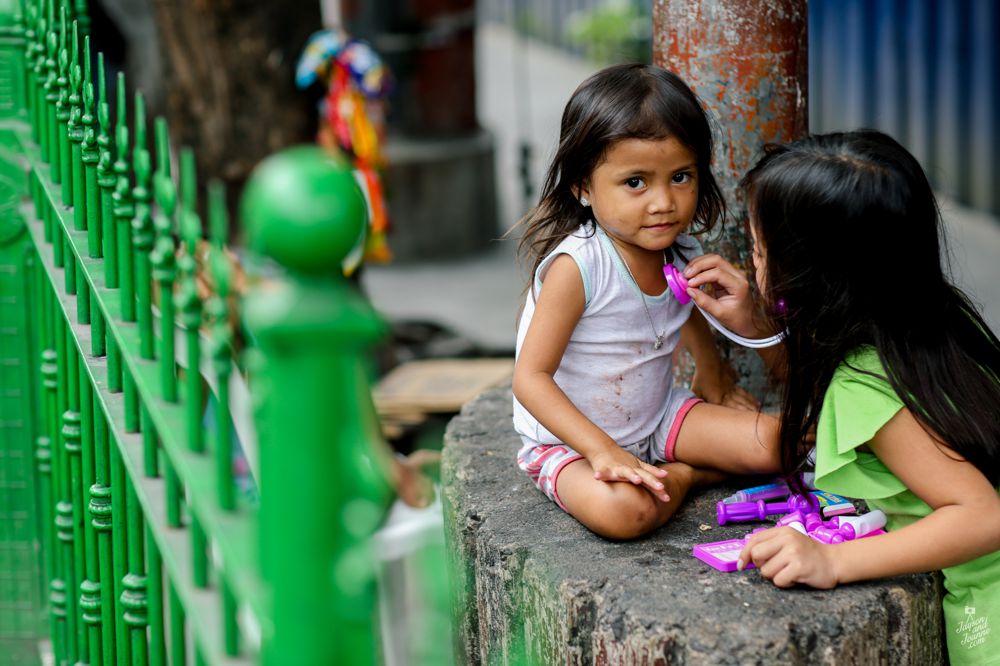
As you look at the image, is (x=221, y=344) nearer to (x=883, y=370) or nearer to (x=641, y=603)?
(x=641, y=603)

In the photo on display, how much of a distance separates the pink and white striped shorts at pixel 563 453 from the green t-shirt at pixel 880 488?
0.42m

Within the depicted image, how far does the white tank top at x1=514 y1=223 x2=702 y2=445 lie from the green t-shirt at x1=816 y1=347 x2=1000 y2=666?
1.40ft

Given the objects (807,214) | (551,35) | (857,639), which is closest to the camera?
(857,639)

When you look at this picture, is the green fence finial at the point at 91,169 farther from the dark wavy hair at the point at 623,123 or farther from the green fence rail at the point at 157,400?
the dark wavy hair at the point at 623,123

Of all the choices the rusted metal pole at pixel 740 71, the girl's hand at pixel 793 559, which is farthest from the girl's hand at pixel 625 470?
the rusted metal pole at pixel 740 71

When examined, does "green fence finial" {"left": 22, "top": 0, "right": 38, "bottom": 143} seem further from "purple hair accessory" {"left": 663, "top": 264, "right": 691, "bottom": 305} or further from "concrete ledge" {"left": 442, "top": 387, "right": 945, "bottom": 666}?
"purple hair accessory" {"left": 663, "top": 264, "right": 691, "bottom": 305}

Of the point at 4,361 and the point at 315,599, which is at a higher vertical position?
the point at 315,599

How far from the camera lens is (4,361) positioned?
115 inches

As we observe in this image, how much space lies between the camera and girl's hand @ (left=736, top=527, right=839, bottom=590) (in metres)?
2.06

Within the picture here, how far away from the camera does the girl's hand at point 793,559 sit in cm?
206

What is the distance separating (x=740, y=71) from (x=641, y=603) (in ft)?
3.81

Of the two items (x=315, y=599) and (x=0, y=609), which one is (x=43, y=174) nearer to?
(x=0, y=609)

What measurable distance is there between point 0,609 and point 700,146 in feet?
6.40

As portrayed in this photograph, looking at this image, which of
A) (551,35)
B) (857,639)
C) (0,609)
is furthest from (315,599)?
(551,35)
